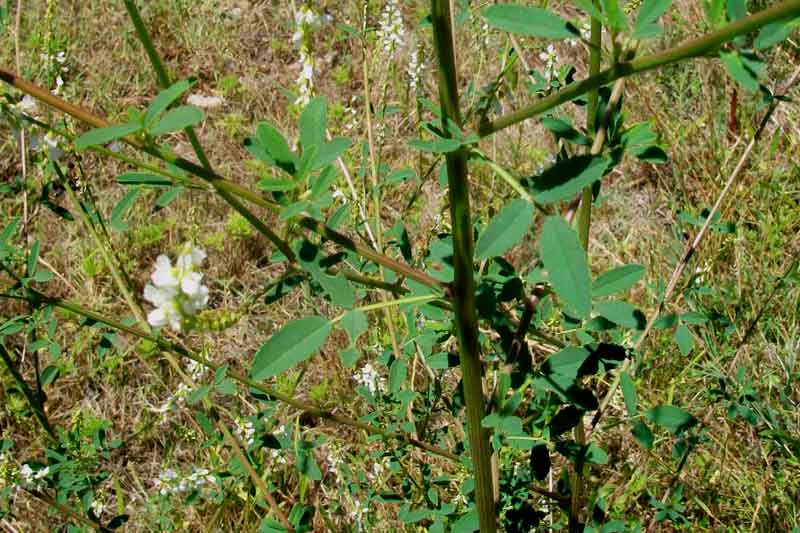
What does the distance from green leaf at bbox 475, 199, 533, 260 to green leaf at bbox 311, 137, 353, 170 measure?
205 mm

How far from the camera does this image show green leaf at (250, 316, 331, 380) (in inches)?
32.3

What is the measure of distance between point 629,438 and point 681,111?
153cm

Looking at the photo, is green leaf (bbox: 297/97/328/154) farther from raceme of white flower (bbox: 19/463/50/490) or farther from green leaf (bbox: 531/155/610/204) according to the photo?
raceme of white flower (bbox: 19/463/50/490)

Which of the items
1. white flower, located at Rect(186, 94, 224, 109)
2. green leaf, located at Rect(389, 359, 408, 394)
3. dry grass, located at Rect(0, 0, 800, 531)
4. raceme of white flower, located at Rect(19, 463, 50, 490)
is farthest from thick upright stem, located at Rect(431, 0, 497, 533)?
white flower, located at Rect(186, 94, 224, 109)

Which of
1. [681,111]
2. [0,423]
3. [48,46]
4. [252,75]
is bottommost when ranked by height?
[0,423]

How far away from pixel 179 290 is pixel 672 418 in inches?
30.5

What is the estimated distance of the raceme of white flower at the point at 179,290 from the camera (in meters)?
0.82

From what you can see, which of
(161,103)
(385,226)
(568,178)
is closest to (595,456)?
(568,178)

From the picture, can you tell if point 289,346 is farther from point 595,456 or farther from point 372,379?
point 372,379

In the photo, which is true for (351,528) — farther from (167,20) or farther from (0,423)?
(167,20)

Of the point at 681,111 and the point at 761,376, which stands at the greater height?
the point at 681,111

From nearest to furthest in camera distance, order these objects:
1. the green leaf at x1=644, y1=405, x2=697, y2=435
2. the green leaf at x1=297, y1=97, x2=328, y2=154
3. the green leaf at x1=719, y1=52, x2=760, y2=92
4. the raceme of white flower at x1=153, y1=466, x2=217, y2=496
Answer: the green leaf at x1=719, y1=52, x2=760, y2=92 → the green leaf at x1=297, y1=97, x2=328, y2=154 → the green leaf at x1=644, y1=405, x2=697, y2=435 → the raceme of white flower at x1=153, y1=466, x2=217, y2=496

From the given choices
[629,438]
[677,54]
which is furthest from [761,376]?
[677,54]

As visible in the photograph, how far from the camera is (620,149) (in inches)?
33.5
